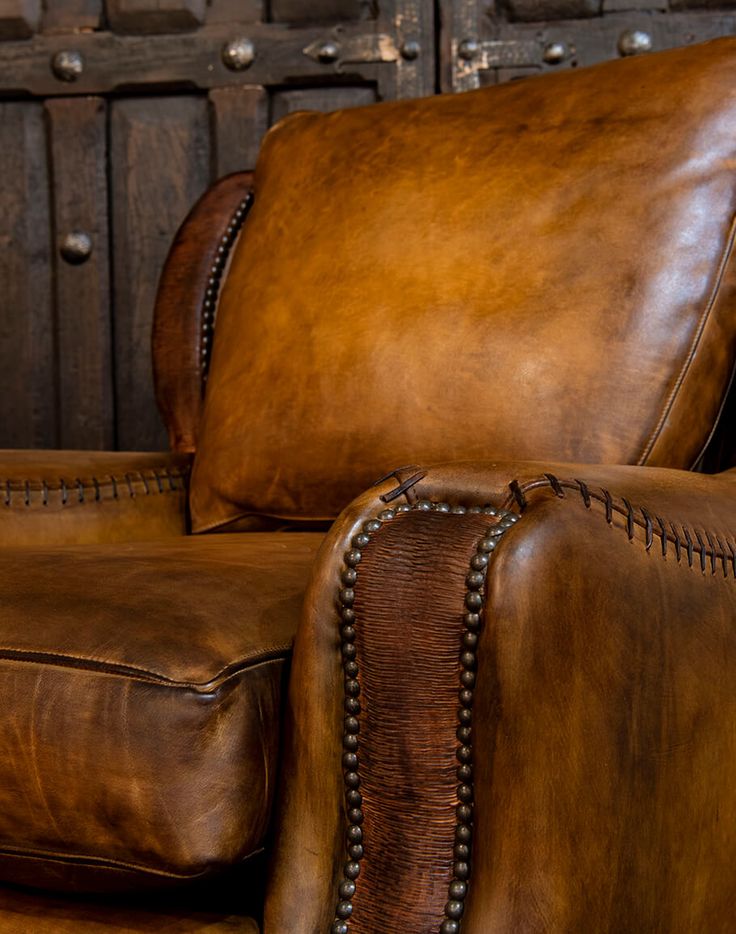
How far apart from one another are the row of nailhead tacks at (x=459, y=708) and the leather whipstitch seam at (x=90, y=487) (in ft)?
2.26

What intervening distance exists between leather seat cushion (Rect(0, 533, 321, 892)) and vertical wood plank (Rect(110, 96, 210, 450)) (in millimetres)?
1368

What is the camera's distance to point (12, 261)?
2.24 metres

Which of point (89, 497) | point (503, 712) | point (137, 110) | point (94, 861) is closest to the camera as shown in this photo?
point (503, 712)

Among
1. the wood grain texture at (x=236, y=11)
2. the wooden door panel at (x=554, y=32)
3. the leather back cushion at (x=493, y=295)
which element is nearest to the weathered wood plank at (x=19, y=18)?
the wood grain texture at (x=236, y=11)

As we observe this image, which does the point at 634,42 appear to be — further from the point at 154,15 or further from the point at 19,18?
the point at 19,18

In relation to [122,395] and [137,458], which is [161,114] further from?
[137,458]

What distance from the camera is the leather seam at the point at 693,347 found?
1109 millimetres

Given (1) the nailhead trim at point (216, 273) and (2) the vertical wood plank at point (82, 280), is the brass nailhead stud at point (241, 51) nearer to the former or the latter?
(2) the vertical wood plank at point (82, 280)

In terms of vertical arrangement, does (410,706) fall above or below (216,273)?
below

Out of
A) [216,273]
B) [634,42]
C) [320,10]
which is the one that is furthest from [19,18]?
[634,42]

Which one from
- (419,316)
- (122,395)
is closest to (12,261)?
(122,395)

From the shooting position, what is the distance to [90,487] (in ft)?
4.56

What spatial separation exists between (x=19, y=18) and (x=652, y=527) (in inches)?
70.9

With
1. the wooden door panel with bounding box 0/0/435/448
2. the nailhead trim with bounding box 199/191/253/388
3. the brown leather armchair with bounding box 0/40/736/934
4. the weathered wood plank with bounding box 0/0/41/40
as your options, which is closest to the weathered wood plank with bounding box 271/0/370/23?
the wooden door panel with bounding box 0/0/435/448
